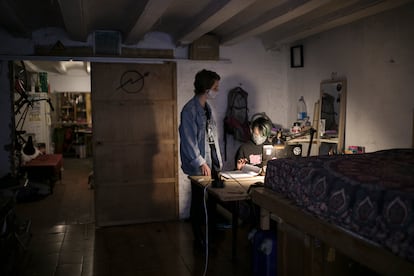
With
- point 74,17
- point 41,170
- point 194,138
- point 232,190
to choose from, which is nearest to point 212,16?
point 194,138

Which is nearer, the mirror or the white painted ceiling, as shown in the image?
the white painted ceiling

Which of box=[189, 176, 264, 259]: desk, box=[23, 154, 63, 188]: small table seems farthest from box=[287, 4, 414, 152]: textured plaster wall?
box=[23, 154, 63, 188]: small table

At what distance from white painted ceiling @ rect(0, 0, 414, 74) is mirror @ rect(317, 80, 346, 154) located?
658mm

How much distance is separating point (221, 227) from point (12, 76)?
2995mm

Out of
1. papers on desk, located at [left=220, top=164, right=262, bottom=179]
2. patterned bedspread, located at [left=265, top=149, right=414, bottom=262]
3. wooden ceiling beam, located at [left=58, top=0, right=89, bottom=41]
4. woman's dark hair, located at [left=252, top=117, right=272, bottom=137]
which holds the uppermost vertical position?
wooden ceiling beam, located at [left=58, top=0, right=89, bottom=41]

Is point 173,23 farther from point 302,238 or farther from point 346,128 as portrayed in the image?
point 302,238

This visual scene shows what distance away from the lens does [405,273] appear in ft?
4.96

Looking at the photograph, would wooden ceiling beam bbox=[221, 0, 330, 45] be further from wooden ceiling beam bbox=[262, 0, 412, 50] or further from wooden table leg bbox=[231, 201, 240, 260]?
wooden table leg bbox=[231, 201, 240, 260]

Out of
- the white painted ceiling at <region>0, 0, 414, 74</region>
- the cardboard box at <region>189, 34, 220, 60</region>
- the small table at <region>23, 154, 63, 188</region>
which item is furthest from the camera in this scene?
the small table at <region>23, 154, 63, 188</region>

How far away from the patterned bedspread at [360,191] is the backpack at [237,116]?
2.52 m

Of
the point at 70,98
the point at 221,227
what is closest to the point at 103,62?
the point at 221,227

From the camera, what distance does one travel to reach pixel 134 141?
495cm

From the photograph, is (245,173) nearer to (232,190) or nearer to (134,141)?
(232,190)

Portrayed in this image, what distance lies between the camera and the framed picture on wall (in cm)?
506
